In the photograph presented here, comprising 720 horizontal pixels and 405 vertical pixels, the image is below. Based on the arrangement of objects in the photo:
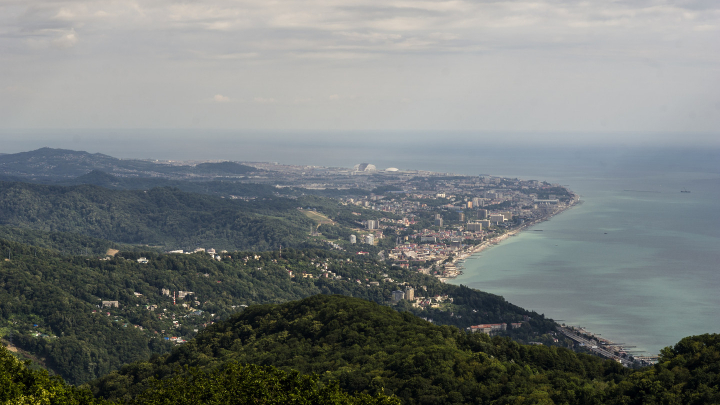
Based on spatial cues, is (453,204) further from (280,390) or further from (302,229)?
(280,390)

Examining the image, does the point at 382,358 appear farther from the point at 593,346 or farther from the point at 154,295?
the point at 154,295

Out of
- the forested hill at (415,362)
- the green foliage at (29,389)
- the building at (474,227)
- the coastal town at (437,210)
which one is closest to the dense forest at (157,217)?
the coastal town at (437,210)

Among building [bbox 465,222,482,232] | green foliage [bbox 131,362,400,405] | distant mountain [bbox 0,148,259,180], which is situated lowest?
building [bbox 465,222,482,232]

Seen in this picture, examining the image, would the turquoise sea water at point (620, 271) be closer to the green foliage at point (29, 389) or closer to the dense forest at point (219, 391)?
the dense forest at point (219, 391)

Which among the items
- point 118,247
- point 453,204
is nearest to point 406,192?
point 453,204

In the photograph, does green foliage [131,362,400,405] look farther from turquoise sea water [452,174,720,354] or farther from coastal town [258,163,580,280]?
coastal town [258,163,580,280]

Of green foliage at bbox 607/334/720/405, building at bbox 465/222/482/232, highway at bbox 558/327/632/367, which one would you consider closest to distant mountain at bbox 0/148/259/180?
building at bbox 465/222/482/232
